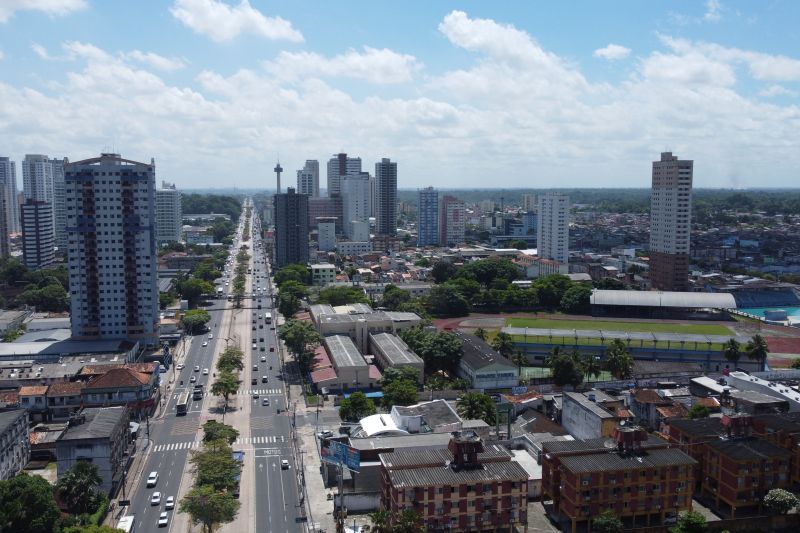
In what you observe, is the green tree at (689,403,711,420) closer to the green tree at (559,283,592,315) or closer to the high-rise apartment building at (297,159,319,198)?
the green tree at (559,283,592,315)

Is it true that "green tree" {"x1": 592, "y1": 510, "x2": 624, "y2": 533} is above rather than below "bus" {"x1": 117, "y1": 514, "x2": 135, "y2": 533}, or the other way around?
above

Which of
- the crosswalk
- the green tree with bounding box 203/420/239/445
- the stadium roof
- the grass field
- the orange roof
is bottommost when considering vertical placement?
the crosswalk

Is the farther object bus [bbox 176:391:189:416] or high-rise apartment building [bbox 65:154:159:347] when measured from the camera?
high-rise apartment building [bbox 65:154:159:347]

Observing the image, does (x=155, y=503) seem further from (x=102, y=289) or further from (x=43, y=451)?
(x=102, y=289)

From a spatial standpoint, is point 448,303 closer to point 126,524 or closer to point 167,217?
point 126,524

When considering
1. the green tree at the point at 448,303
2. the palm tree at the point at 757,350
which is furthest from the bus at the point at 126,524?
the green tree at the point at 448,303

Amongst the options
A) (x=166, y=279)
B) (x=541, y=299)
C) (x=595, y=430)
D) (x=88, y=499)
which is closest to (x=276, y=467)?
(x=88, y=499)

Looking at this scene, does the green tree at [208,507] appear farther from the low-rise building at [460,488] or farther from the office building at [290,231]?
the office building at [290,231]

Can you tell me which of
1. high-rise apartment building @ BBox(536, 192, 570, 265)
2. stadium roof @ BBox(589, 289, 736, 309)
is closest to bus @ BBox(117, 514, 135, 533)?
stadium roof @ BBox(589, 289, 736, 309)
